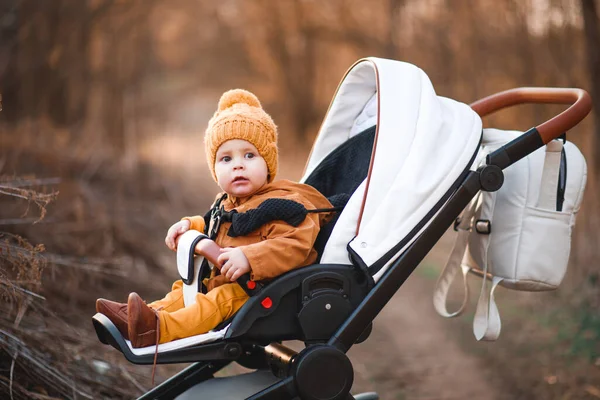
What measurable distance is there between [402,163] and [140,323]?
1.15m

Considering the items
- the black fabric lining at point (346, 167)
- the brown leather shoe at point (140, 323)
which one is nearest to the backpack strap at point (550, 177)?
the black fabric lining at point (346, 167)

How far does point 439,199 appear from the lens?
112 inches

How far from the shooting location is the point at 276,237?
8.89ft

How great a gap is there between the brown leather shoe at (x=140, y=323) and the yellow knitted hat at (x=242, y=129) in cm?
78

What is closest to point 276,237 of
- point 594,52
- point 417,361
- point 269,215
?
point 269,215

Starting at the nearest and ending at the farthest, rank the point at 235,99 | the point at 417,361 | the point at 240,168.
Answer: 1. the point at 240,168
2. the point at 235,99
3. the point at 417,361

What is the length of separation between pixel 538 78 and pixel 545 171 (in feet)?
13.9

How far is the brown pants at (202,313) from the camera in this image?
Result: 2545mm

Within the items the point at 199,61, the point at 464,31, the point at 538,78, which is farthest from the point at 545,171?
the point at 199,61

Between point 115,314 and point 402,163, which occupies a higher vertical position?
point 402,163

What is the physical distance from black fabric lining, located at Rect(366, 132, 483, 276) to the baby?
0.67 feet

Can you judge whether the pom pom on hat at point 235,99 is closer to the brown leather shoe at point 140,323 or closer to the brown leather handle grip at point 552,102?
the brown leather shoe at point 140,323

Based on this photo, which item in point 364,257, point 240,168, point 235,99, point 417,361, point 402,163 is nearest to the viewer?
point 364,257

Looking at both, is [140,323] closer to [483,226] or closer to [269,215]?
[269,215]
